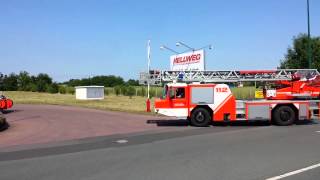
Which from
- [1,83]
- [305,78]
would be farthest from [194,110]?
[1,83]

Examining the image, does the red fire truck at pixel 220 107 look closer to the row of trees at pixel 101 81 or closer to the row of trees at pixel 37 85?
the row of trees at pixel 37 85

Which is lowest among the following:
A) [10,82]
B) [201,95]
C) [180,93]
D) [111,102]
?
[111,102]

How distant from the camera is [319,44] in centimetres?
5422

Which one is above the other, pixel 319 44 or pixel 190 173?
pixel 319 44

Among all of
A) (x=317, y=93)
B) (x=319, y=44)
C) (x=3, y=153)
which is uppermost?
(x=319, y=44)

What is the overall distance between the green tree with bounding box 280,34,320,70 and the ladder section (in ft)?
83.9

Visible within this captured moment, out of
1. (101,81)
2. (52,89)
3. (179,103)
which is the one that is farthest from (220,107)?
(101,81)

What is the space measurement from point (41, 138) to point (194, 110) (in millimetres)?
8639

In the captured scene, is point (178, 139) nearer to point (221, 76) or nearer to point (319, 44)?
point (221, 76)

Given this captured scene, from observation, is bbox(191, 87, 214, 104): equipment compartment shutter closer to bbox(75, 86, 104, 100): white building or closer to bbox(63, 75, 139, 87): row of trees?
bbox(75, 86, 104, 100): white building

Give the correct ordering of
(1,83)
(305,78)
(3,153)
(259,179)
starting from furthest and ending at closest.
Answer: (1,83) → (305,78) → (3,153) → (259,179)

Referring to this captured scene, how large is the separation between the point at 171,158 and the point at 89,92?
133 feet

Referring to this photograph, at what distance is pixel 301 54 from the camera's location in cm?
5344

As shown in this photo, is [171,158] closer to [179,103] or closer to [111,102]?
[179,103]
